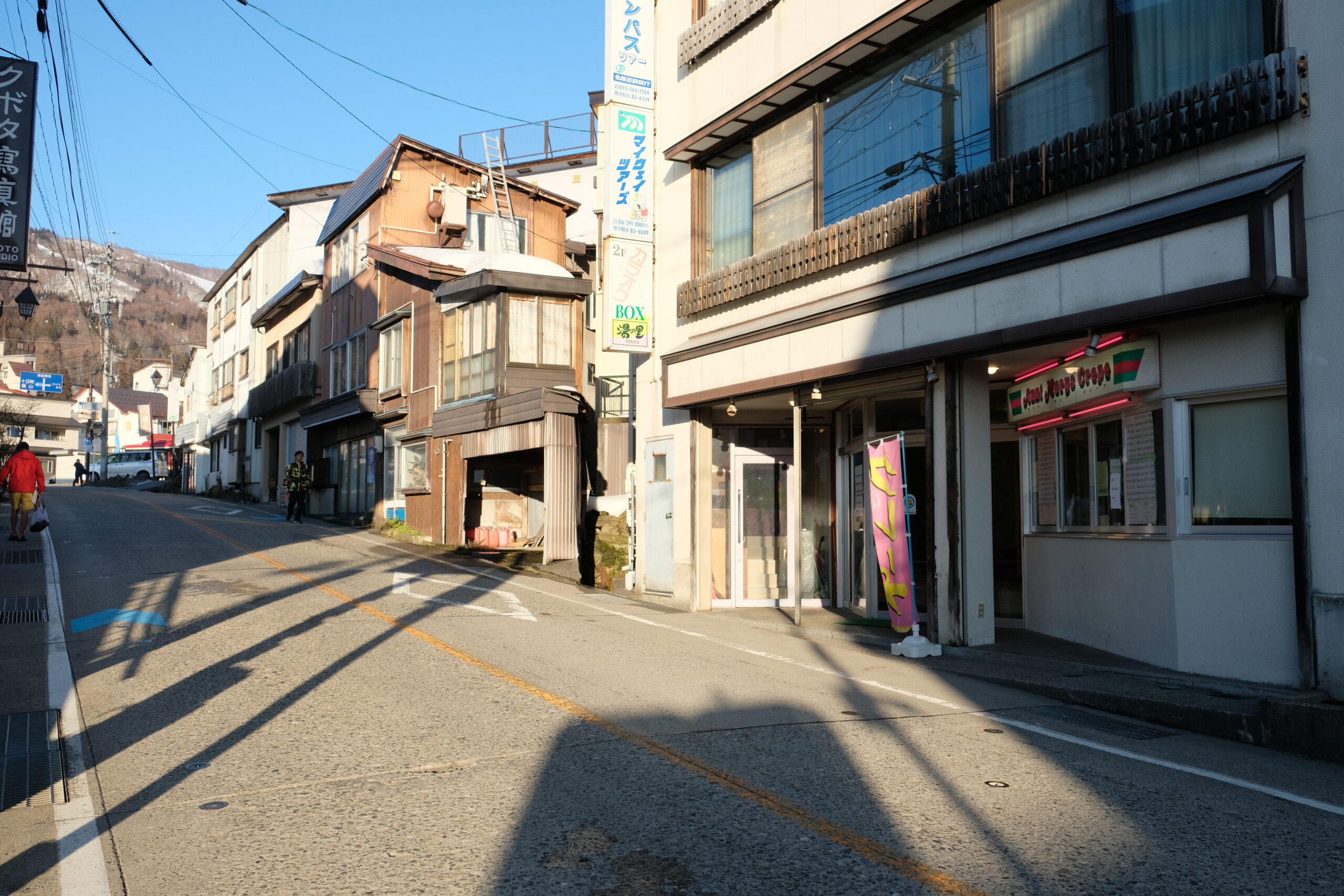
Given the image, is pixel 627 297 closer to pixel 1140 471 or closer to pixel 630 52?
pixel 630 52

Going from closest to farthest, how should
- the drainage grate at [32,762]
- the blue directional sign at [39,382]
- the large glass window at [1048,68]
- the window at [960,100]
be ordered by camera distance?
the drainage grate at [32,762] < the window at [960,100] < the large glass window at [1048,68] < the blue directional sign at [39,382]

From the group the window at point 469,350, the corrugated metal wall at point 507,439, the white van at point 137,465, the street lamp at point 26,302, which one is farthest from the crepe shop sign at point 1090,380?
the white van at point 137,465

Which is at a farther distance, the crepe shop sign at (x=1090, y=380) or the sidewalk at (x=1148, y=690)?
the crepe shop sign at (x=1090, y=380)

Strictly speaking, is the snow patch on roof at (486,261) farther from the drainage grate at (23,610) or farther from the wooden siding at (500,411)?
the drainage grate at (23,610)

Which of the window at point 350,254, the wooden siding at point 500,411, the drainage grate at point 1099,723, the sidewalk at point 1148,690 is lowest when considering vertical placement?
the drainage grate at point 1099,723

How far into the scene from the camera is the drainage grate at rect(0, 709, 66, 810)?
18.5ft

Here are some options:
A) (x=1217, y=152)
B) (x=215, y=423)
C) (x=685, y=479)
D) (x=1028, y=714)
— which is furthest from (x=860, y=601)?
(x=215, y=423)

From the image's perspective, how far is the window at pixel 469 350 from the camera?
2536 centimetres

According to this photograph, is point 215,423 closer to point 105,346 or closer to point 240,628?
point 105,346

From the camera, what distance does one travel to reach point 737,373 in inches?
567

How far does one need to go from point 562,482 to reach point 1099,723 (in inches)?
605

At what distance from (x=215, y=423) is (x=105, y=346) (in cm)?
1170

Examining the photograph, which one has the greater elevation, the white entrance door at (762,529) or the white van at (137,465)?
the white van at (137,465)

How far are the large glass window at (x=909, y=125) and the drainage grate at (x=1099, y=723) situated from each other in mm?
6087
